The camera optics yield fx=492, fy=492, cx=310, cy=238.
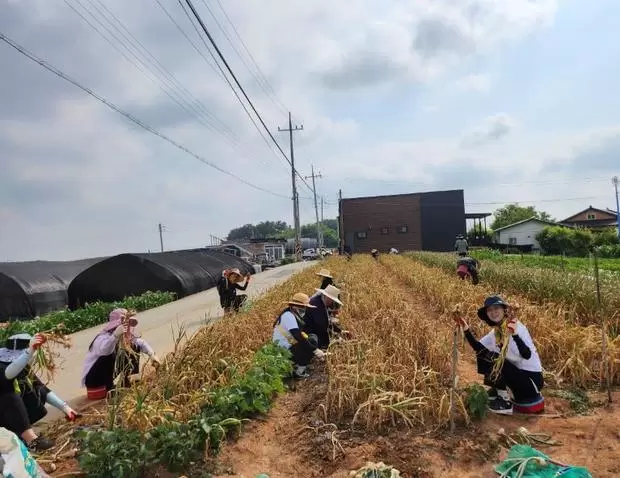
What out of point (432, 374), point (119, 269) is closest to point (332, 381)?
point (432, 374)

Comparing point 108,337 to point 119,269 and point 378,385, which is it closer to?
point 378,385

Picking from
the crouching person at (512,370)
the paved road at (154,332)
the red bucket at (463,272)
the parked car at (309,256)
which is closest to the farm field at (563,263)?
the red bucket at (463,272)

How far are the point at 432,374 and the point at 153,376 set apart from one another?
266cm

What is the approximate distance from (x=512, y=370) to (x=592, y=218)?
213 ft

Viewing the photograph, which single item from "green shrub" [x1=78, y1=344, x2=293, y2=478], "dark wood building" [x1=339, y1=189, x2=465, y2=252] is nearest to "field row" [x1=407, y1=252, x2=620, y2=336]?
"green shrub" [x1=78, y1=344, x2=293, y2=478]

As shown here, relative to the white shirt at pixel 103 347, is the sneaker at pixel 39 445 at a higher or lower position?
lower

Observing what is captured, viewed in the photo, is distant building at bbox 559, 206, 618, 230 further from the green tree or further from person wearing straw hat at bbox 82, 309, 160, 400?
person wearing straw hat at bbox 82, 309, 160, 400

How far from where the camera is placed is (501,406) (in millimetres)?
4070

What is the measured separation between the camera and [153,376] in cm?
480

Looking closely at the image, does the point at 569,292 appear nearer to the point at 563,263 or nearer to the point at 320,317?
the point at 320,317

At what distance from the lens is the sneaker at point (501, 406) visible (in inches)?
159

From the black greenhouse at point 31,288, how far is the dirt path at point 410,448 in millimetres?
12687

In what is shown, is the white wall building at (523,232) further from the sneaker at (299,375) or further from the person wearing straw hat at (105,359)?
the person wearing straw hat at (105,359)

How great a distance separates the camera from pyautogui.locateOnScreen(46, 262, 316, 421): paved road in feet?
19.4
